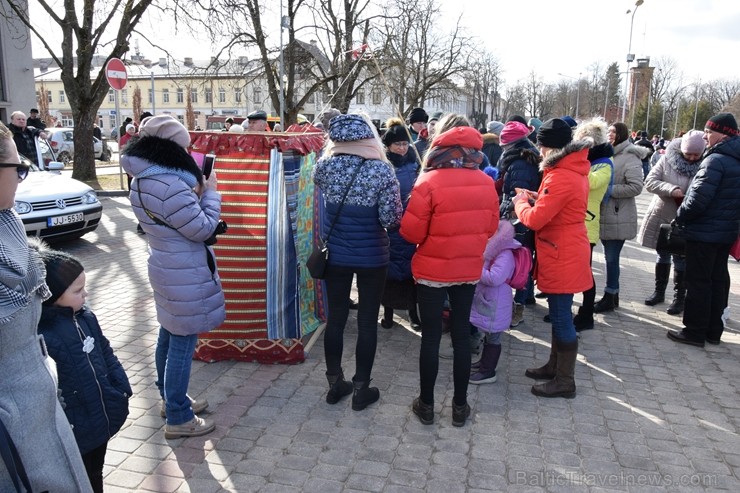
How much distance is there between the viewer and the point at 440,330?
11.5 feet

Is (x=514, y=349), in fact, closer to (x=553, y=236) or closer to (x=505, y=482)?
(x=553, y=236)

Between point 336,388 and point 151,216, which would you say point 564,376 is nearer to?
Answer: point 336,388

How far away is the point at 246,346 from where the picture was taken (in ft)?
14.8

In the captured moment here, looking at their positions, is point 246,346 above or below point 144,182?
below

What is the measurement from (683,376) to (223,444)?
359 centimetres

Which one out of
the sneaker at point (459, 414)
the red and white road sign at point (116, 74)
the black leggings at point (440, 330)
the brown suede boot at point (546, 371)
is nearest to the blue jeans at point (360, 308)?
the black leggings at point (440, 330)

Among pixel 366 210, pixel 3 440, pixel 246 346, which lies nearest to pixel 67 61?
pixel 246 346

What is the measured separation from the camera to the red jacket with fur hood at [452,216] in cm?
327

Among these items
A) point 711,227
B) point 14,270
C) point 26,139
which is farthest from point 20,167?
point 26,139

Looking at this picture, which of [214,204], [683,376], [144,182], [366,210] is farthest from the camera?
[683,376]

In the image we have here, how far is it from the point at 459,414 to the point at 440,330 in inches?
22.5

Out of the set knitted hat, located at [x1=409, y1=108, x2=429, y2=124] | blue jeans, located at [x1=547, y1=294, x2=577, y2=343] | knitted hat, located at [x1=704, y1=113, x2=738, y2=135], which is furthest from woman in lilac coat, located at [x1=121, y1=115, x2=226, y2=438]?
knitted hat, located at [x1=409, y1=108, x2=429, y2=124]

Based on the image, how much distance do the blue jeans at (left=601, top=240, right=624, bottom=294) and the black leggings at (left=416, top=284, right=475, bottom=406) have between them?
9.84 ft
